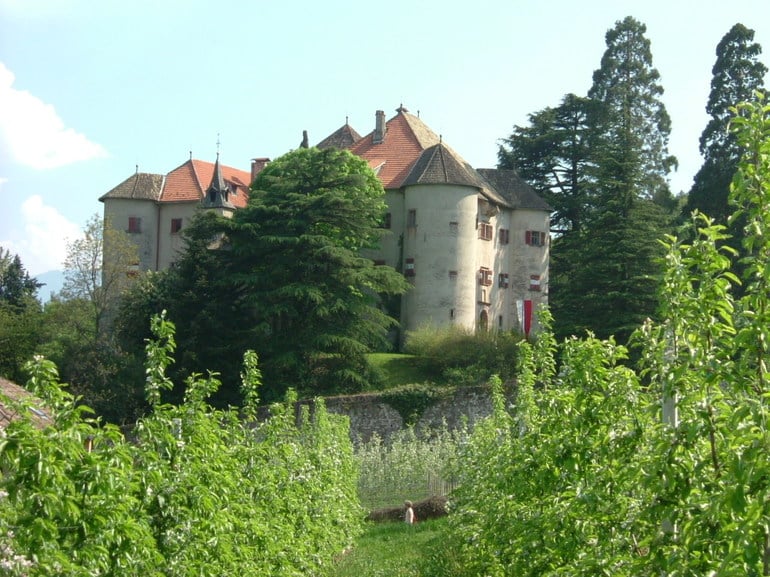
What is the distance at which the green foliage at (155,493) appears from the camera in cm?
654

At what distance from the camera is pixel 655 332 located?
7.24 metres

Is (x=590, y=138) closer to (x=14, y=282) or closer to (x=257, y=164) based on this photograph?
(x=257, y=164)

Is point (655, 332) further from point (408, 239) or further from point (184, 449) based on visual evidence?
point (408, 239)

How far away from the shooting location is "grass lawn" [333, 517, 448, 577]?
61.7 ft

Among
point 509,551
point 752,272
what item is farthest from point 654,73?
point 752,272

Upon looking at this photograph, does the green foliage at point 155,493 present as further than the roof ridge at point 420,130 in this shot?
No

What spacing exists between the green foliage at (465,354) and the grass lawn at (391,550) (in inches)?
770

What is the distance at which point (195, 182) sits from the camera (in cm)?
6662

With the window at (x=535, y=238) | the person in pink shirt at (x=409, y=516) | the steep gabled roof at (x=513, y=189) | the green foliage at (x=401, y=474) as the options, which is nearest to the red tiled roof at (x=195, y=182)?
the steep gabled roof at (x=513, y=189)

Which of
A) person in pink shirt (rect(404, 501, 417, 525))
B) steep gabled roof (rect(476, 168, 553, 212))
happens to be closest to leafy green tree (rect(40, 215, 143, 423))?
steep gabled roof (rect(476, 168, 553, 212))

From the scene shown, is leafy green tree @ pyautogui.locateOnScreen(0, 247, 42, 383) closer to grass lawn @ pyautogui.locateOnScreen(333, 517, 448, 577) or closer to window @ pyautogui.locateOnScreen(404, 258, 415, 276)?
window @ pyautogui.locateOnScreen(404, 258, 415, 276)

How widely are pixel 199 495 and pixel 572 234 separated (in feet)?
171

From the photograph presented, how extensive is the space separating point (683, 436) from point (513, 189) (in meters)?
58.1

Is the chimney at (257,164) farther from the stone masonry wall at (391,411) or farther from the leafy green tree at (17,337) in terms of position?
the stone masonry wall at (391,411)
